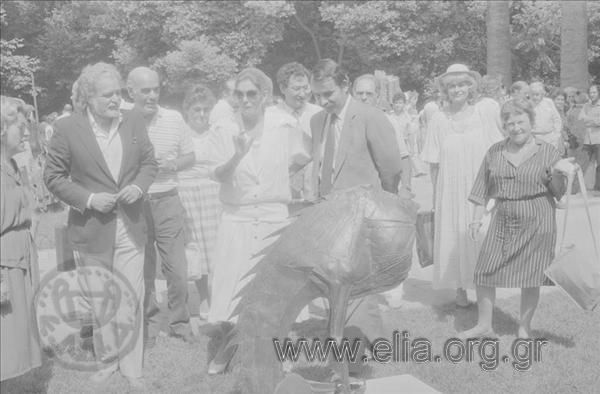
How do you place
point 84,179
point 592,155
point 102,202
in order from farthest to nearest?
1. point 592,155
2. point 84,179
3. point 102,202

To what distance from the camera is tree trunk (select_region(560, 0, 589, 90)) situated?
1653 cm

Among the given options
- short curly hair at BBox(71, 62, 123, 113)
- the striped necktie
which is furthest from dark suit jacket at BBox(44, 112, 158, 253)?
the striped necktie

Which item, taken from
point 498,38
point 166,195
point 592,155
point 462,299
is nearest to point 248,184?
point 166,195

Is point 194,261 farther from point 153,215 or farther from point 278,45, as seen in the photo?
point 278,45

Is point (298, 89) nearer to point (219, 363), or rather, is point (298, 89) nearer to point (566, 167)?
point (566, 167)

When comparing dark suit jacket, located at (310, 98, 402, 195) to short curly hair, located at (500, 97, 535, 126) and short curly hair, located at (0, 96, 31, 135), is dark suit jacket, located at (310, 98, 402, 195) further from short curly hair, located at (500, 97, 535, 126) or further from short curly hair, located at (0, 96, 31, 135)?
short curly hair, located at (0, 96, 31, 135)

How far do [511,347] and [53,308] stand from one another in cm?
353

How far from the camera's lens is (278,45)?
32906 mm

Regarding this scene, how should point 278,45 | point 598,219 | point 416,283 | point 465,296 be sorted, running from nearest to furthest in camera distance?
point 465,296 < point 416,283 < point 598,219 < point 278,45

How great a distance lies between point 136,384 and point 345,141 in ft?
6.82

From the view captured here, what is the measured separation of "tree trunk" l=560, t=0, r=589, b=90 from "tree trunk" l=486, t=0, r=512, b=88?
4.82 feet

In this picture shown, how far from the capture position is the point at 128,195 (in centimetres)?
443

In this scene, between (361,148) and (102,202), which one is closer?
(102,202)

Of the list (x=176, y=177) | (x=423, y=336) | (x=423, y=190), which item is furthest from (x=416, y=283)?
(x=423, y=190)
